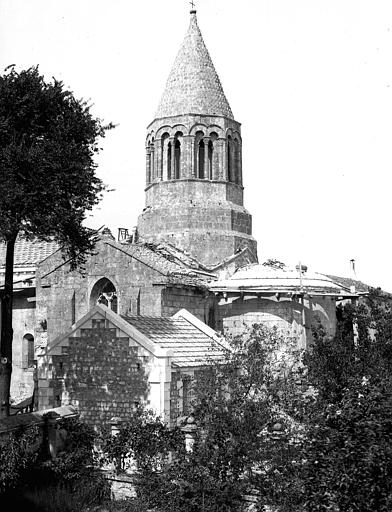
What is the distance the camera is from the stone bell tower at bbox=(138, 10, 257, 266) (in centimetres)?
3011

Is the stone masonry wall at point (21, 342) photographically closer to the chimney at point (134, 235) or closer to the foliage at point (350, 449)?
the chimney at point (134, 235)

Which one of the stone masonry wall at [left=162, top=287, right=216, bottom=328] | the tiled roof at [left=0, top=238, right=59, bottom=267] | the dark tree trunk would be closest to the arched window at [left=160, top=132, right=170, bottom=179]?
the stone masonry wall at [left=162, top=287, right=216, bottom=328]

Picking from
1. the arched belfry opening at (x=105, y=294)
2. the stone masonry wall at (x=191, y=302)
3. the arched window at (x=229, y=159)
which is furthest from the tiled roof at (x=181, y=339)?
the arched window at (x=229, y=159)

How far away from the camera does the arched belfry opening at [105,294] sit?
87.7 ft

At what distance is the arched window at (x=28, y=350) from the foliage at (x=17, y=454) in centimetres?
1227

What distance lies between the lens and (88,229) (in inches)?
833

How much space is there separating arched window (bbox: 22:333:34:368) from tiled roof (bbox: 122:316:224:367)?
350 inches

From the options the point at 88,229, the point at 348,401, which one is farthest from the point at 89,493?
the point at 88,229

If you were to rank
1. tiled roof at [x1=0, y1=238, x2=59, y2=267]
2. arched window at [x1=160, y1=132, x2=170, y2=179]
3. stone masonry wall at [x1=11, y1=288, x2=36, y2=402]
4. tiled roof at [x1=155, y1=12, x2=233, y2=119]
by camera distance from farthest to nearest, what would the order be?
1. tiled roof at [x1=0, y1=238, x2=59, y2=267]
2. tiled roof at [x1=155, y1=12, x2=233, y2=119]
3. arched window at [x1=160, y1=132, x2=170, y2=179]
4. stone masonry wall at [x1=11, y1=288, x2=36, y2=402]

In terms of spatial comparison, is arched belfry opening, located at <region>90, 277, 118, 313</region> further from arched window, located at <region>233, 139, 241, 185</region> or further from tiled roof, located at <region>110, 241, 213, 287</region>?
arched window, located at <region>233, 139, 241, 185</region>

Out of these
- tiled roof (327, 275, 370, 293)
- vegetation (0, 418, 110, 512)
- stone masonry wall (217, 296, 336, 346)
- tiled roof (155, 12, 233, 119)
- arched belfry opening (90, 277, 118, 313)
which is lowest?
vegetation (0, 418, 110, 512)

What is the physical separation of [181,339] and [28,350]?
10462 millimetres

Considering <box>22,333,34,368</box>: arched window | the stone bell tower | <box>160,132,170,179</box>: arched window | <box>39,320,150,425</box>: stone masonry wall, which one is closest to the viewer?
<box>39,320,150,425</box>: stone masonry wall

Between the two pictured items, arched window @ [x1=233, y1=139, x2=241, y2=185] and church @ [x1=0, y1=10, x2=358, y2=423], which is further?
arched window @ [x1=233, y1=139, x2=241, y2=185]
